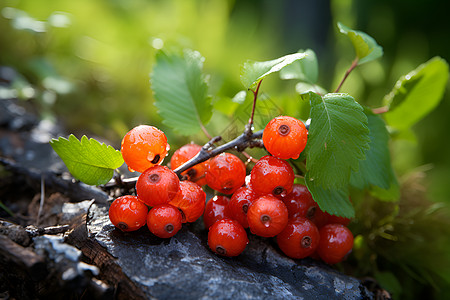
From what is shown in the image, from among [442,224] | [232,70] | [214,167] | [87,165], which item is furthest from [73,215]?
[442,224]

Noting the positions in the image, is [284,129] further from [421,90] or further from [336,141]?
[421,90]

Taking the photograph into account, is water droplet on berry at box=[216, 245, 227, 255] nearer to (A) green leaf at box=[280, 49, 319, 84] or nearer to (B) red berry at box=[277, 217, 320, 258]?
(B) red berry at box=[277, 217, 320, 258]

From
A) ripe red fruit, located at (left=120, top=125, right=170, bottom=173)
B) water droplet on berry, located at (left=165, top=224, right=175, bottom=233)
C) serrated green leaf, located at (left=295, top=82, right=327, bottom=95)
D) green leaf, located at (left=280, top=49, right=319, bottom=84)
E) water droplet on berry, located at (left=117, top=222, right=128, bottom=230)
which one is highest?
green leaf, located at (left=280, top=49, right=319, bottom=84)

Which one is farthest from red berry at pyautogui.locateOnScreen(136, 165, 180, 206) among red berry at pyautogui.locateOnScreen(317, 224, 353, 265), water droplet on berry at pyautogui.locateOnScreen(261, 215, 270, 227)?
red berry at pyautogui.locateOnScreen(317, 224, 353, 265)

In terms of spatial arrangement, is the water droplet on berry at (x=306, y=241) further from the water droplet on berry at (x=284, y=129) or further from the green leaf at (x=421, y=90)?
the green leaf at (x=421, y=90)

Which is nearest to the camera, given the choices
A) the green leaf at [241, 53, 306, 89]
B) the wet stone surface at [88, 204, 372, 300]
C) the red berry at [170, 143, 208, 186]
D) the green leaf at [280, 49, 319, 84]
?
the wet stone surface at [88, 204, 372, 300]

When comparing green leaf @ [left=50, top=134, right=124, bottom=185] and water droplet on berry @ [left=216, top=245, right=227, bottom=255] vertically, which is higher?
green leaf @ [left=50, top=134, right=124, bottom=185]
